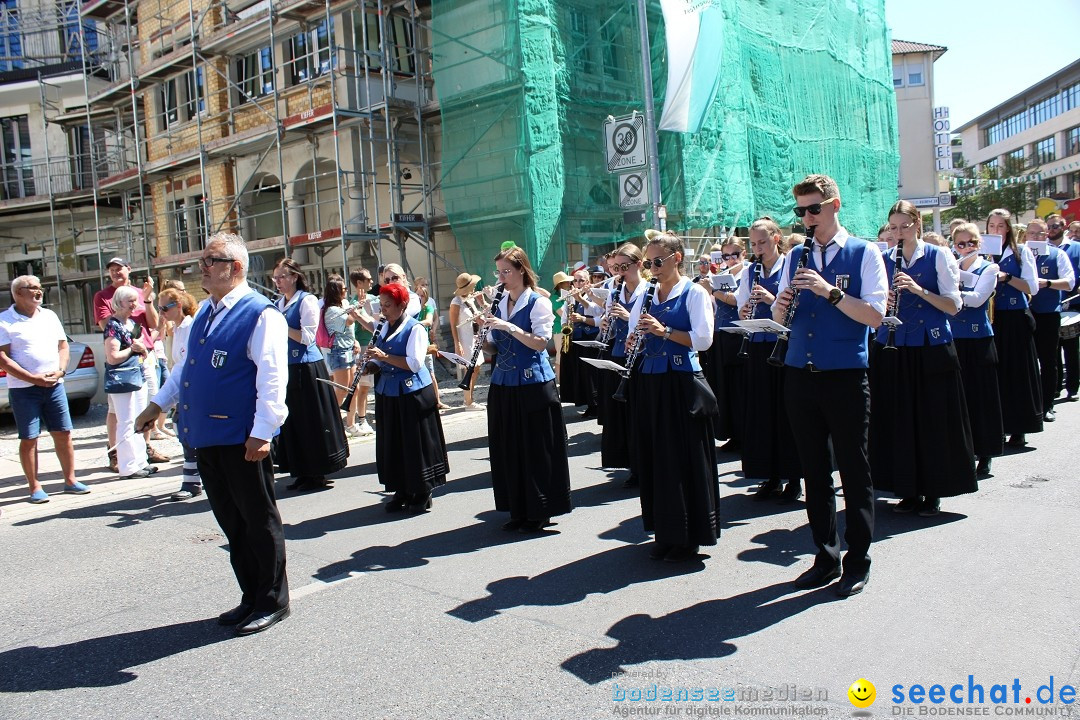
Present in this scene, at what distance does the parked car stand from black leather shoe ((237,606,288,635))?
8877 mm

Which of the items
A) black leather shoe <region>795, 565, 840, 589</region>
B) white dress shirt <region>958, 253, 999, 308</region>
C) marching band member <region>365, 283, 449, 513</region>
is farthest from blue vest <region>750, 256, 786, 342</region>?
marching band member <region>365, 283, 449, 513</region>

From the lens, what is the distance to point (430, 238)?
17.4 metres

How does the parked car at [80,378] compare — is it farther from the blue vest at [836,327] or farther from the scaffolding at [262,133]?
the blue vest at [836,327]

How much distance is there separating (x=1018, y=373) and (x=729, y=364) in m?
2.60

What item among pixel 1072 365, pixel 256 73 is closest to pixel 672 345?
pixel 1072 365

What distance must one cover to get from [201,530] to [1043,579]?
5.55m

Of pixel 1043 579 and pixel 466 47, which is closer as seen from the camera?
pixel 1043 579

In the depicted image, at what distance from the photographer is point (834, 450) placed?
15.1 ft

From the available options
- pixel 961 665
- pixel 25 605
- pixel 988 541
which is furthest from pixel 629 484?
pixel 25 605

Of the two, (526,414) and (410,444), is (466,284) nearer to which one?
(410,444)

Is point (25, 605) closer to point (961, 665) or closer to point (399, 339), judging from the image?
point (399, 339)

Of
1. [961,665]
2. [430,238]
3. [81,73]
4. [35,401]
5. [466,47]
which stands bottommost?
[961,665]

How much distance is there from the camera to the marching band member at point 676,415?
5066 millimetres

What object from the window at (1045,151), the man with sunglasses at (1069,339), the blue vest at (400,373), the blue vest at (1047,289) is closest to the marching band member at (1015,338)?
the blue vest at (1047,289)
